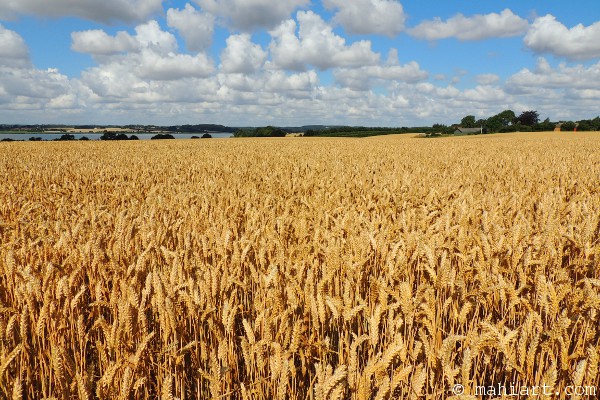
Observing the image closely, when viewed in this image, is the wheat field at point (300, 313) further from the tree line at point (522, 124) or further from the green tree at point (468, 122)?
the green tree at point (468, 122)

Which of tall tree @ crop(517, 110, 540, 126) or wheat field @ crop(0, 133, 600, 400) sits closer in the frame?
wheat field @ crop(0, 133, 600, 400)

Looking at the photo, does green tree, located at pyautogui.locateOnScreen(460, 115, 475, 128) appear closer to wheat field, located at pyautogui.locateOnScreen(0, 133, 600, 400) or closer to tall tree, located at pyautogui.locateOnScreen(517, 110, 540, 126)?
tall tree, located at pyautogui.locateOnScreen(517, 110, 540, 126)

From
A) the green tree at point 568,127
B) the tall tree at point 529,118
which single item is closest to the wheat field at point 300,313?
the green tree at point 568,127

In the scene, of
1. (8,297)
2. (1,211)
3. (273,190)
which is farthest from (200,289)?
(273,190)

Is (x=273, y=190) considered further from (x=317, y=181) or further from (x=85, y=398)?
(x=85, y=398)

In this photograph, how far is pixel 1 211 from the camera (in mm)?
4980

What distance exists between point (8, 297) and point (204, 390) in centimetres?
153

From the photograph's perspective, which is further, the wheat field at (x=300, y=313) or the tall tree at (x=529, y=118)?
the tall tree at (x=529, y=118)

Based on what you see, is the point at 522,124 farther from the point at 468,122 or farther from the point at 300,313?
the point at 300,313

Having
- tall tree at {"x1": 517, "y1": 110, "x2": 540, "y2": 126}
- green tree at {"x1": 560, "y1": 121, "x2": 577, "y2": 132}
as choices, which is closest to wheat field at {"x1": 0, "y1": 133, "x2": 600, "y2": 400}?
green tree at {"x1": 560, "y1": 121, "x2": 577, "y2": 132}

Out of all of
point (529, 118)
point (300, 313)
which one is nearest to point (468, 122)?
point (529, 118)

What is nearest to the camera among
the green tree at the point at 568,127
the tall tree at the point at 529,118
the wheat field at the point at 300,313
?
the wheat field at the point at 300,313

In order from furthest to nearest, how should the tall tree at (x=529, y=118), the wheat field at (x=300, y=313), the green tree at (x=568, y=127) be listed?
1. the tall tree at (x=529, y=118)
2. the green tree at (x=568, y=127)
3. the wheat field at (x=300, y=313)

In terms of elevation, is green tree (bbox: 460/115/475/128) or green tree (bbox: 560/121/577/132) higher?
green tree (bbox: 460/115/475/128)
